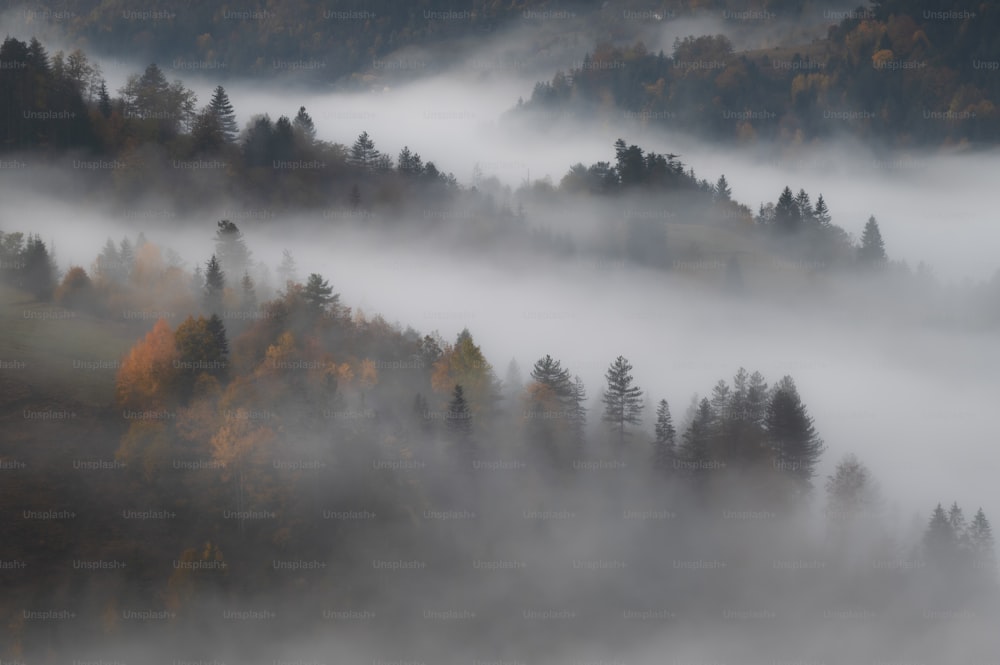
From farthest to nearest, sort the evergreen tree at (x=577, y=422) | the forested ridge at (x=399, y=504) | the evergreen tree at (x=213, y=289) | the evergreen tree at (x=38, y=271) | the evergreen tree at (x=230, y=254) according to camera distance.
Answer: the evergreen tree at (x=230, y=254)
the evergreen tree at (x=213, y=289)
the evergreen tree at (x=38, y=271)
the evergreen tree at (x=577, y=422)
the forested ridge at (x=399, y=504)

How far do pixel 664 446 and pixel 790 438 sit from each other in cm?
992

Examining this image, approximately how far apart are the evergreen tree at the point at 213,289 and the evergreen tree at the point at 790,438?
47.4 m

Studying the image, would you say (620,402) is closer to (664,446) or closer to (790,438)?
(664,446)

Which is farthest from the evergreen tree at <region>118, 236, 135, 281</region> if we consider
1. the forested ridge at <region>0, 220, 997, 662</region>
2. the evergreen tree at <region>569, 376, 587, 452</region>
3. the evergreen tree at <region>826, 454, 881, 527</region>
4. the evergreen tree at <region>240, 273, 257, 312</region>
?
the evergreen tree at <region>826, 454, 881, 527</region>

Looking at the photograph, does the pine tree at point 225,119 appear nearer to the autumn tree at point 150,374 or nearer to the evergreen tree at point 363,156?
the evergreen tree at point 363,156

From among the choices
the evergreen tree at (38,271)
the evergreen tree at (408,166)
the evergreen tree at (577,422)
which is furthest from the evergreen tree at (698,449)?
the evergreen tree at (408,166)

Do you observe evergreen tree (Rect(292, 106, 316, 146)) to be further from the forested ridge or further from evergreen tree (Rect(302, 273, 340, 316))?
evergreen tree (Rect(302, 273, 340, 316))

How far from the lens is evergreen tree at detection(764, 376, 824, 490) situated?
9338cm

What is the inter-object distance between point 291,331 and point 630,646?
37.6m

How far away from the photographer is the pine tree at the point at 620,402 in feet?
322

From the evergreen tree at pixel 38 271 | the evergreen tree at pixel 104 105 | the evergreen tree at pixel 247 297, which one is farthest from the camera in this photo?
the evergreen tree at pixel 104 105

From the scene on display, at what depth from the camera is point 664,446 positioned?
9525 centimetres

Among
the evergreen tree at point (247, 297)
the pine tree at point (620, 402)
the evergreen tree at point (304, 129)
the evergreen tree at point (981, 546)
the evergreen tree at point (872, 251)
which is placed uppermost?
the evergreen tree at point (304, 129)

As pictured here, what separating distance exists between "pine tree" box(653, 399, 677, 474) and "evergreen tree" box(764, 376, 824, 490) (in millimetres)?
7702
